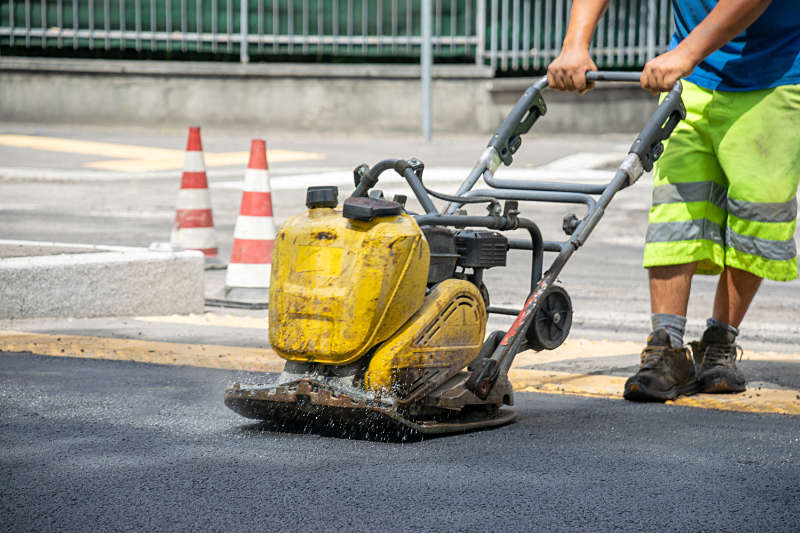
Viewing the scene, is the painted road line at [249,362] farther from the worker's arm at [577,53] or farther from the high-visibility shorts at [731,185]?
the worker's arm at [577,53]

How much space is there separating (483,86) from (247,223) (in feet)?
45.7

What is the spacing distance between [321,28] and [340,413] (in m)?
17.3

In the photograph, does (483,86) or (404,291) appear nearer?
(404,291)

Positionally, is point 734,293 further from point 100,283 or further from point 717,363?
point 100,283

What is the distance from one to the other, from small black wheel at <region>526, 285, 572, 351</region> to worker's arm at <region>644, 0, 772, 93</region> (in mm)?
855

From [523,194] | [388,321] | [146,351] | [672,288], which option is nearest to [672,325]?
[672,288]

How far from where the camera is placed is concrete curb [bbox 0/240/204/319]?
224 inches

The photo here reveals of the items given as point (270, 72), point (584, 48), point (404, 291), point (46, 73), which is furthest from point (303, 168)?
point (404, 291)

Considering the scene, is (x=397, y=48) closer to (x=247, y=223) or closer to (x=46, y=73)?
(x=46, y=73)

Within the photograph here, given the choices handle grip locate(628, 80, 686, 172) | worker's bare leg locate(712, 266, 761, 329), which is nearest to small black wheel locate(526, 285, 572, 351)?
handle grip locate(628, 80, 686, 172)

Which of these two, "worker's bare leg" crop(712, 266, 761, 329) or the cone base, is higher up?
"worker's bare leg" crop(712, 266, 761, 329)

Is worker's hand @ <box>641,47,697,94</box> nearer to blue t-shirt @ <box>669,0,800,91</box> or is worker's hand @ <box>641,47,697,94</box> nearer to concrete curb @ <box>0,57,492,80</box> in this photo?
blue t-shirt @ <box>669,0,800,91</box>

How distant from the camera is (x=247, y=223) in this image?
6.73m

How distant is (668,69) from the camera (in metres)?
4.25
